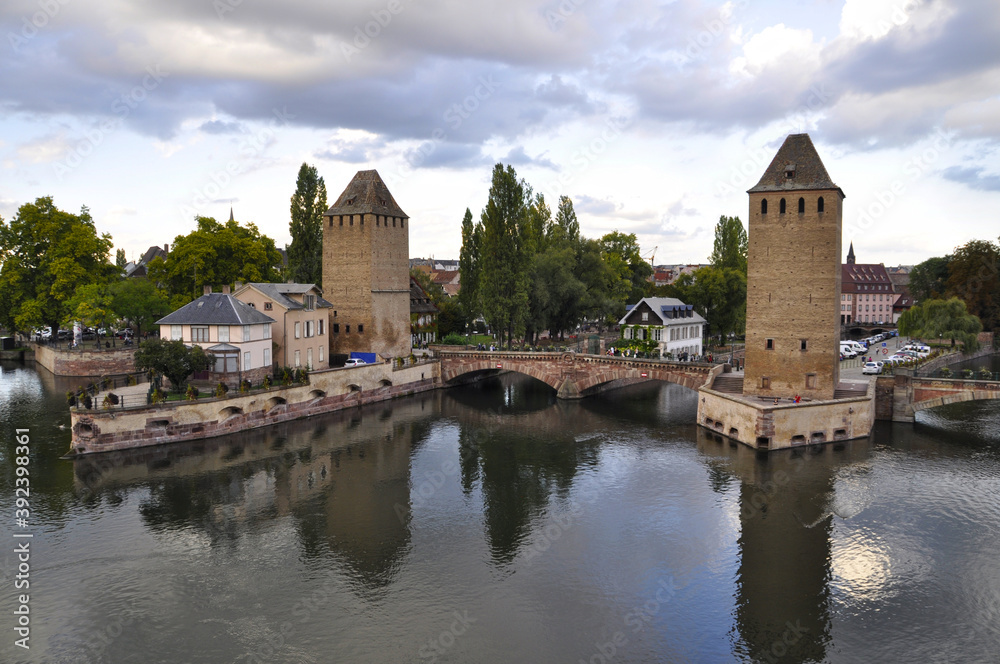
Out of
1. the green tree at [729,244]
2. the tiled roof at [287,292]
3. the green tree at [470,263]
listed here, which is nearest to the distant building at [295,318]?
the tiled roof at [287,292]

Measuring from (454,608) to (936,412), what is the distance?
4249cm

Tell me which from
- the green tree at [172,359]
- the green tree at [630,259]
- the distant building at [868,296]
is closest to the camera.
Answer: the green tree at [172,359]

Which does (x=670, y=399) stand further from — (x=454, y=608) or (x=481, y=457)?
(x=454, y=608)

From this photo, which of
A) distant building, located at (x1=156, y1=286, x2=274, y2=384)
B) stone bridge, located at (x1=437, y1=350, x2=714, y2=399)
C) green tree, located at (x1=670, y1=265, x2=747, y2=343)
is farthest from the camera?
green tree, located at (x1=670, y1=265, x2=747, y2=343)

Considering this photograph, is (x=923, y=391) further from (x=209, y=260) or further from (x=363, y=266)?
(x=209, y=260)

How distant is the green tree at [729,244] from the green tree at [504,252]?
35.0 m

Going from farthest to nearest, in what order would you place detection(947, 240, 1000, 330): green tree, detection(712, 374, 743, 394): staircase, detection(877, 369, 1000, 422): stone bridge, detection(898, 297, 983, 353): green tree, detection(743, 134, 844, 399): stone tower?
detection(947, 240, 1000, 330): green tree, detection(898, 297, 983, 353): green tree, detection(712, 374, 743, 394): staircase, detection(877, 369, 1000, 422): stone bridge, detection(743, 134, 844, 399): stone tower

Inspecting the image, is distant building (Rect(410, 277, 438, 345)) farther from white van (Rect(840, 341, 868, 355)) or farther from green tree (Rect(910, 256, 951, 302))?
green tree (Rect(910, 256, 951, 302))

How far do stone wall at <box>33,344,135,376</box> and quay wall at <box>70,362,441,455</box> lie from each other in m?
26.6

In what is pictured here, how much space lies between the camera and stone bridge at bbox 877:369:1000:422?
41375 millimetres

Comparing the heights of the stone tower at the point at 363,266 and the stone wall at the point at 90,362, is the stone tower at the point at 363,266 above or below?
above

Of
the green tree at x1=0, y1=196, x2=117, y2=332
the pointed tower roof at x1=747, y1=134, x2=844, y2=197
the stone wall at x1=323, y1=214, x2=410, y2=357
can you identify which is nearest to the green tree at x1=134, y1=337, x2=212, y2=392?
the stone wall at x1=323, y1=214, x2=410, y2=357

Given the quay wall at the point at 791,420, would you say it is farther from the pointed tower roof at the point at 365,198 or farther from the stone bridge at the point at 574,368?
the pointed tower roof at the point at 365,198

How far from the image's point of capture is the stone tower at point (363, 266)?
58.0 m
